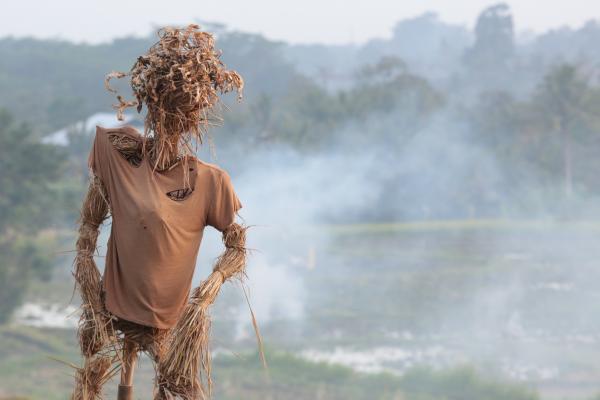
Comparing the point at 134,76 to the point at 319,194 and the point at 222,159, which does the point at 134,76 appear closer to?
the point at 222,159

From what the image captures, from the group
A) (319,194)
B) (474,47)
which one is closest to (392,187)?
(319,194)

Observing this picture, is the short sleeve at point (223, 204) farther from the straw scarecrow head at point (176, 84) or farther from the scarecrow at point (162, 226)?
the straw scarecrow head at point (176, 84)

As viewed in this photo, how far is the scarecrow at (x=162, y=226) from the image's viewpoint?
3396 mm

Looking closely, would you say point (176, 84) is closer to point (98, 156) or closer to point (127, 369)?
point (98, 156)

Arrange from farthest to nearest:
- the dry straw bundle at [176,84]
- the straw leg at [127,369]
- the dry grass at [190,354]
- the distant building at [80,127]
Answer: the distant building at [80,127], the straw leg at [127,369], the dry straw bundle at [176,84], the dry grass at [190,354]

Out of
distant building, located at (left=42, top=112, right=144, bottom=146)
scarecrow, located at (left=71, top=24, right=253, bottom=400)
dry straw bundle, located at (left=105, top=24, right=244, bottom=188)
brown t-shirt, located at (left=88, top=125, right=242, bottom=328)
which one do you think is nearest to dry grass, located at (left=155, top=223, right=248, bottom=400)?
scarecrow, located at (left=71, top=24, right=253, bottom=400)

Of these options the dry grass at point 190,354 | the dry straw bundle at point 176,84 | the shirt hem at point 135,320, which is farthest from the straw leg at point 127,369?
the dry straw bundle at point 176,84

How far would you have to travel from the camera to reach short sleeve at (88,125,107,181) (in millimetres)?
3574

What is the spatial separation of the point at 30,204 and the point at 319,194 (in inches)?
507

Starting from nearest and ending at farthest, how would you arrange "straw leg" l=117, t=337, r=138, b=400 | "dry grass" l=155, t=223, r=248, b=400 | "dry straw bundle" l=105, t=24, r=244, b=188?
"dry grass" l=155, t=223, r=248, b=400 < "dry straw bundle" l=105, t=24, r=244, b=188 < "straw leg" l=117, t=337, r=138, b=400

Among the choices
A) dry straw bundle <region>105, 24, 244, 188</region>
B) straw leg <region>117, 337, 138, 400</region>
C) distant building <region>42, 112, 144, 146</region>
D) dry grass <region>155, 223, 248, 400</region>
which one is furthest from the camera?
distant building <region>42, 112, 144, 146</region>

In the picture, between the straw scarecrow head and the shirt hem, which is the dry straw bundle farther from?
the shirt hem

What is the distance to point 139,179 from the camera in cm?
349

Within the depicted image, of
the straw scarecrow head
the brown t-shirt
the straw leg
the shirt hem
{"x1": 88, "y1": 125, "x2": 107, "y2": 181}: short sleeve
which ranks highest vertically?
the straw scarecrow head
